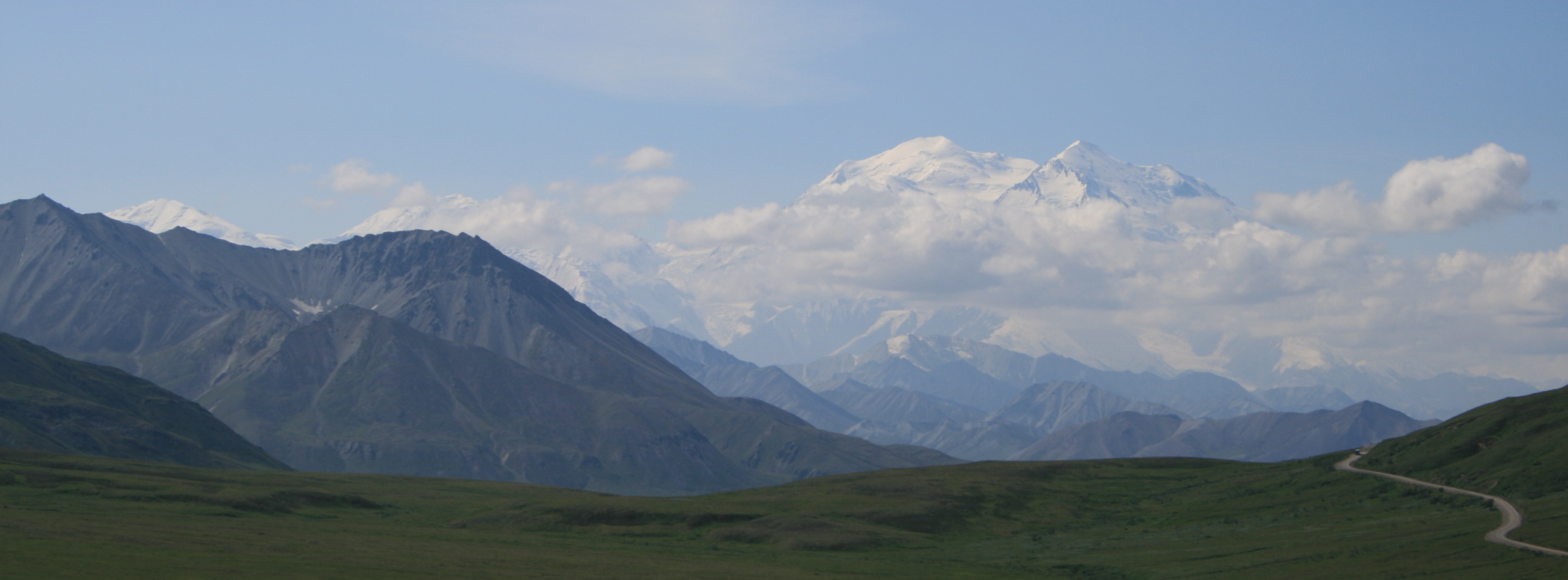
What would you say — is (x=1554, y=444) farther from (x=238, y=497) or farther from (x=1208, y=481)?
(x=238, y=497)

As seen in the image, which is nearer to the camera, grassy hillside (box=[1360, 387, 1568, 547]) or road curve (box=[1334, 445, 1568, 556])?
road curve (box=[1334, 445, 1568, 556])

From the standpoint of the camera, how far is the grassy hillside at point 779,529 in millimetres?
88625

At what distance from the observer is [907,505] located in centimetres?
16325

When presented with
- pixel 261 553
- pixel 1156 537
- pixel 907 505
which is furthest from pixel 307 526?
pixel 1156 537

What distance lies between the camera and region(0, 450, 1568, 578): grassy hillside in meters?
88.6

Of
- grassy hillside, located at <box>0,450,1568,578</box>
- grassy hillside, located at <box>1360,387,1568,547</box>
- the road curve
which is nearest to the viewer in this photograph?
the road curve

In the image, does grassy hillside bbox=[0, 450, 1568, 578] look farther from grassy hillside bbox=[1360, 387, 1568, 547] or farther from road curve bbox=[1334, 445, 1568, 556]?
grassy hillside bbox=[1360, 387, 1568, 547]

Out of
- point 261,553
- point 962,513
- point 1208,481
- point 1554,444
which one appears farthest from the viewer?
point 1208,481

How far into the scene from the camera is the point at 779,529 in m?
144

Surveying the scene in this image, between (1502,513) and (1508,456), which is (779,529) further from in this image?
(1508,456)

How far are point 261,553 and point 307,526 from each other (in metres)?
39.8

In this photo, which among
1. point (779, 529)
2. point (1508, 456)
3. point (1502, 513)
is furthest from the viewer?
point (779, 529)

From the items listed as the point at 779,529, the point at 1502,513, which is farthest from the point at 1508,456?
the point at 779,529

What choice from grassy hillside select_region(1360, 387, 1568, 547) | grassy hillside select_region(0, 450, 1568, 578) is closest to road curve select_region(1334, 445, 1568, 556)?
grassy hillside select_region(1360, 387, 1568, 547)
